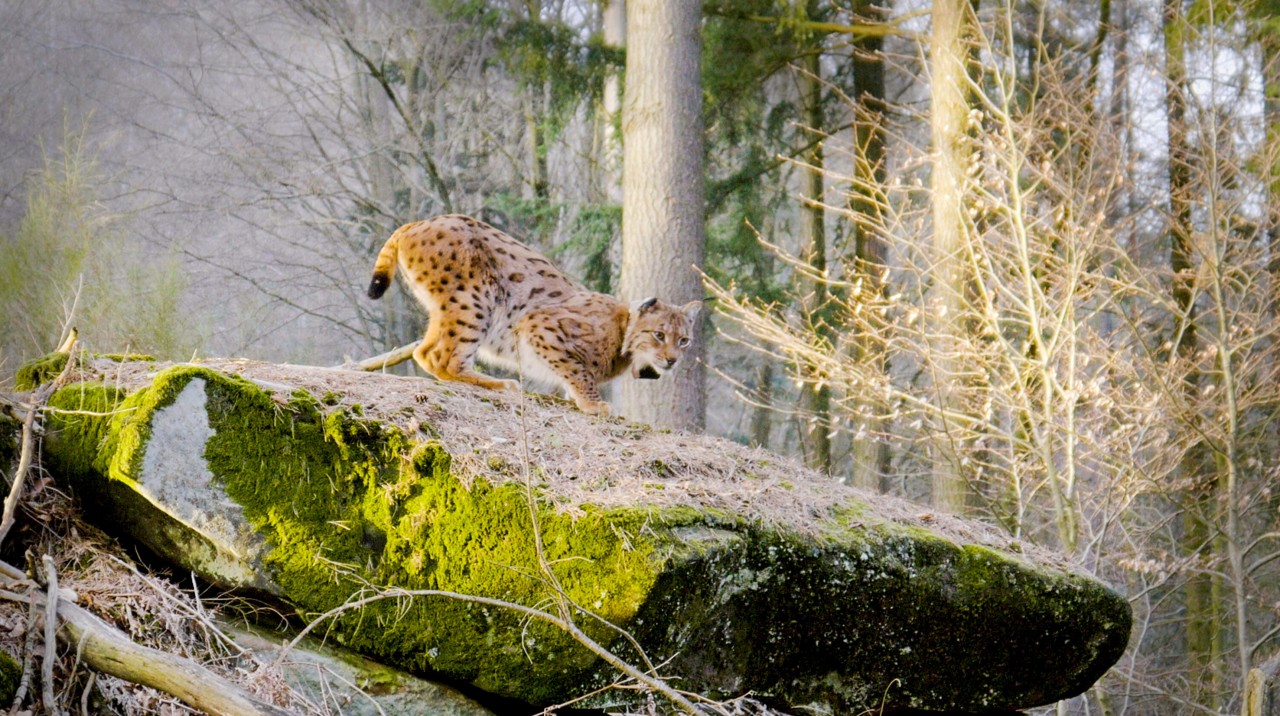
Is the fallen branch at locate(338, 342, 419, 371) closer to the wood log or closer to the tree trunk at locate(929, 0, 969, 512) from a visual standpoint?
the wood log

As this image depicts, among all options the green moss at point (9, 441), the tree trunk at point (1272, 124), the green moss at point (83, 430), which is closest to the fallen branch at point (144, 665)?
the green moss at point (83, 430)

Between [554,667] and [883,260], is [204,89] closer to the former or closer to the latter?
[883,260]

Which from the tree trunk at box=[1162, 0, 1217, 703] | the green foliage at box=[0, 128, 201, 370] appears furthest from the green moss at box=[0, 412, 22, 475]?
the tree trunk at box=[1162, 0, 1217, 703]

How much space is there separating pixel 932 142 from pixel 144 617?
7515 millimetres

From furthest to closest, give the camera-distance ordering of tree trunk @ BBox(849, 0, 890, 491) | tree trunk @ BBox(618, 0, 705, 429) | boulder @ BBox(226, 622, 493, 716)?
tree trunk @ BBox(849, 0, 890, 491) → tree trunk @ BBox(618, 0, 705, 429) → boulder @ BBox(226, 622, 493, 716)

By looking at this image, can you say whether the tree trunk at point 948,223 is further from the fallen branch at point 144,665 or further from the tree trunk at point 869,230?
the fallen branch at point 144,665

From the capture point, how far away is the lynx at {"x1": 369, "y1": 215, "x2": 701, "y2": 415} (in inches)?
225

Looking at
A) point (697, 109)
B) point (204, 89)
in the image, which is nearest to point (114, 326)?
point (204, 89)

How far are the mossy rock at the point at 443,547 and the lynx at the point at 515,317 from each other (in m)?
1.70

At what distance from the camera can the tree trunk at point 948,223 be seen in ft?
26.8

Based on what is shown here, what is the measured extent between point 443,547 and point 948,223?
6.59 m

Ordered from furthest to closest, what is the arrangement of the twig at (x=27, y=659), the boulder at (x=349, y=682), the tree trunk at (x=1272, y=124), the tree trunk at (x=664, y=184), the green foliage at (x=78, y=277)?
1. the green foliage at (x=78, y=277)
2. the tree trunk at (x=664, y=184)
3. the tree trunk at (x=1272, y=124)
4. the boulder at (x=349, y=682)
5. the twig at (x=27, y=659)

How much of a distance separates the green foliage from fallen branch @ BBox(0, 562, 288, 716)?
651cm

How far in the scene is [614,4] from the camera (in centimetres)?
1322
